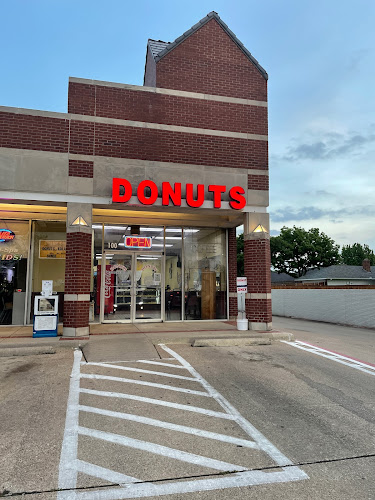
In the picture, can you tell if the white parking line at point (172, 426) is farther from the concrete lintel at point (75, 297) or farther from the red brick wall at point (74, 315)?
the concrete lintel at point (75, 297)

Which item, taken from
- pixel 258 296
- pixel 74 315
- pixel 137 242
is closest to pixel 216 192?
pixel 258 296

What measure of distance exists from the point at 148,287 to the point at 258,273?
4092 millimetres

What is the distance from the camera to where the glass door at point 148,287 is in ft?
43.5

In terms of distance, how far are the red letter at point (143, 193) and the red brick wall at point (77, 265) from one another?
1.91 metres

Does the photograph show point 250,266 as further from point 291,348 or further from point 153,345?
point 153,345

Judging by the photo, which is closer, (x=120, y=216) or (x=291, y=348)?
(x=291, y=348)

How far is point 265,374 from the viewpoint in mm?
7109

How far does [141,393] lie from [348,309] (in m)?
14.3

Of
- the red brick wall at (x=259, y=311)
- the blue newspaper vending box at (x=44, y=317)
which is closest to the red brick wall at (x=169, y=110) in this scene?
the blue newspaper vending box at (x=44, y=317)

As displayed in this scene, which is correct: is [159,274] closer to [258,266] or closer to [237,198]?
[258,266]

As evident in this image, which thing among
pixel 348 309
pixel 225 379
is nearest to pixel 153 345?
pixel 225 379

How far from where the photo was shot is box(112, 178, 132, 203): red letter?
10.2 m

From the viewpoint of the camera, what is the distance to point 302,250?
180ft

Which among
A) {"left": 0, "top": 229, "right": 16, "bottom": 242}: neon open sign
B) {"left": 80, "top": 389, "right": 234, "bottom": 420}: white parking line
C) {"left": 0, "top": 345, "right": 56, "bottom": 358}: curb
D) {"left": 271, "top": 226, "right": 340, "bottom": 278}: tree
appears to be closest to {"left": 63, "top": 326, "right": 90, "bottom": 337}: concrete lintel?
{"left": 0, "top": 345, "right": 56, "bottom": 358}: curb
